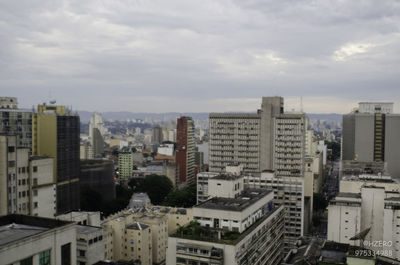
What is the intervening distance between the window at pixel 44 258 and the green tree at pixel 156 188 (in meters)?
77.3

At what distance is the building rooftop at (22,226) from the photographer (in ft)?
61.9

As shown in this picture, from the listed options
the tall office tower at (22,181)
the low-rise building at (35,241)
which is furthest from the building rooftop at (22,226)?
the tall office tower at (22,181)

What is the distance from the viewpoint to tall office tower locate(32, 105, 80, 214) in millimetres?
63281

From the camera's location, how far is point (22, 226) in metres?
20.7

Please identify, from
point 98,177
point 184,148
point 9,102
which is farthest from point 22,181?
point 184,148

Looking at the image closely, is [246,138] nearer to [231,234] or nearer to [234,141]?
[234,141]

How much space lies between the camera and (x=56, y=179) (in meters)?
63.5

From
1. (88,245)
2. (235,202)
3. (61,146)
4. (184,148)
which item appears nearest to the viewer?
(88,245)

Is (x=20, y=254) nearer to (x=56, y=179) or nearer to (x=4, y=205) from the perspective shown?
(x=4, y=205)

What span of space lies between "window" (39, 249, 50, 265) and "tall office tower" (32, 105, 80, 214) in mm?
46623

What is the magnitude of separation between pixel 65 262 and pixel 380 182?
5347 centimetres

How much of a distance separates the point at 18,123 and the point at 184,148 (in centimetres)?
5688

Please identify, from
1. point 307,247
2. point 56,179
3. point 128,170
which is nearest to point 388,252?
point 307,247

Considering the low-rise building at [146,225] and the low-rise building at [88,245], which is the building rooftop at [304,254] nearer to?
the low-rise building at [146,225]
